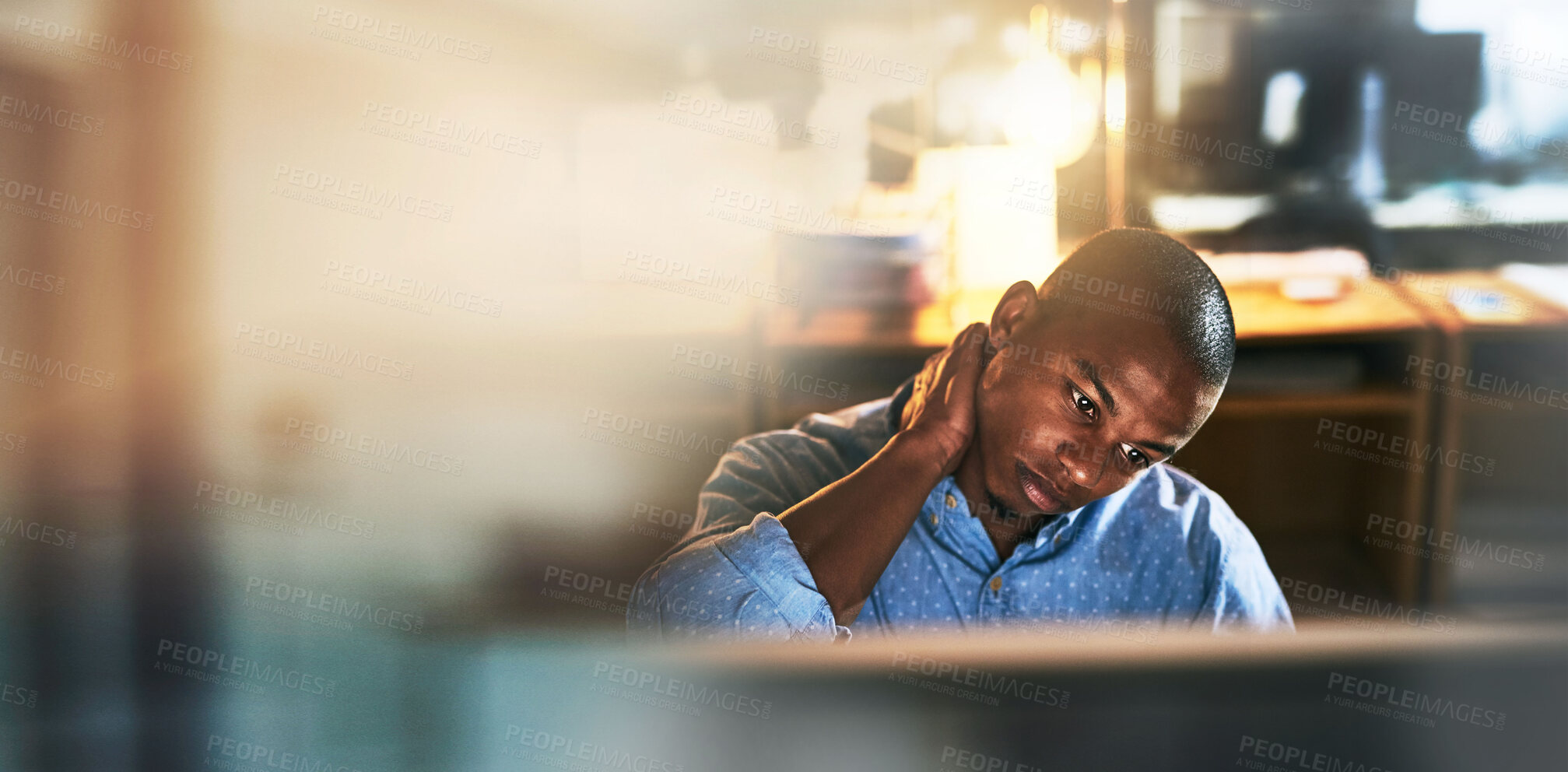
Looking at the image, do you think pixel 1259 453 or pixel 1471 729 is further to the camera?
pixel 1259 453

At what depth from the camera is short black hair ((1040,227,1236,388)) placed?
0.74 metres

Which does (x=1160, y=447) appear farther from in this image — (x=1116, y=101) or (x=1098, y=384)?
(x=1116, y=101)

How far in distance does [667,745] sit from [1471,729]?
0.83 ft

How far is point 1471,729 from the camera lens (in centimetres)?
30

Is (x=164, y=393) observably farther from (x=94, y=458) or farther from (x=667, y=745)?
(x=667, y=745)

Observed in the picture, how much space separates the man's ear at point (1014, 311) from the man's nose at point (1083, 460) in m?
0.10

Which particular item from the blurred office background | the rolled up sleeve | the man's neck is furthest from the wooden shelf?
the rolled up sleeve

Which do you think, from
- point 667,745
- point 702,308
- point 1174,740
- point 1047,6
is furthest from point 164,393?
point 1174,740

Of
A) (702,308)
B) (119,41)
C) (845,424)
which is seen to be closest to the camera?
(845,424)

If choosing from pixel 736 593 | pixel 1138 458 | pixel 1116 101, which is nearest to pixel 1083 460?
pixel 1138 458

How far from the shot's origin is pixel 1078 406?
778 millimetres

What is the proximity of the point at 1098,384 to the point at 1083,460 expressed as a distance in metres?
0.07

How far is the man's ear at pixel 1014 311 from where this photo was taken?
0.80m

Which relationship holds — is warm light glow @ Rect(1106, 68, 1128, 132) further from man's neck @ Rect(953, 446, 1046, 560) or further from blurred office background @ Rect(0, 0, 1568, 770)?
man's neck @ Rect(953, 446, 1046, 560)
